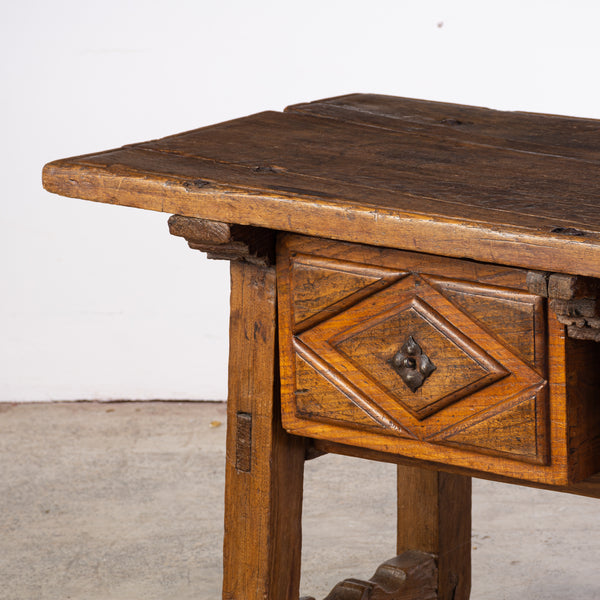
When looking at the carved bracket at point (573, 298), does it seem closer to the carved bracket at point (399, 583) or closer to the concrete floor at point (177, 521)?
the carved bracket at point (399, 583)

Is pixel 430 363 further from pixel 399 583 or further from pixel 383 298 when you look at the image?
pixel 399 583

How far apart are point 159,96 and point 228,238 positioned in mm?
2475

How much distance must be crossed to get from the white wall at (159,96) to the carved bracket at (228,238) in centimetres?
231

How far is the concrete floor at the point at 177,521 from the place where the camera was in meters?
2.94

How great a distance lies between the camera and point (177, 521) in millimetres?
3283

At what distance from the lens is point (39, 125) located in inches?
163

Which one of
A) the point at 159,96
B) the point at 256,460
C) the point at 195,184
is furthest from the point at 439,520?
the point at 159,96

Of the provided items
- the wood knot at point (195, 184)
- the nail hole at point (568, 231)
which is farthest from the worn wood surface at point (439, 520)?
the nail hole at point (568, 231)

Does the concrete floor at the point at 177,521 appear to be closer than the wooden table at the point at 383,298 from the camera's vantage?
No

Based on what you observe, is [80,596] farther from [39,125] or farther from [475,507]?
[39,125]

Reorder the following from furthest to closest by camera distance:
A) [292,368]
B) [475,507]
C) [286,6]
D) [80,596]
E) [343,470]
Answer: [286,6]
[343,470]
[475,507]
[80,596]
[292,368]

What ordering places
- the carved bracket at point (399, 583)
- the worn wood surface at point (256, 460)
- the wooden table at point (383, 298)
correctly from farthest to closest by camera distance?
the carved bracket at point (399, 583) → the worn wood surface at point (256, 460) → the wooden table at point (383, 298)

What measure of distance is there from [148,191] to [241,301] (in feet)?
0.75

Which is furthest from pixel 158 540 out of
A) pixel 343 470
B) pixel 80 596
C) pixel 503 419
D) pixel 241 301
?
pixel 503 419
